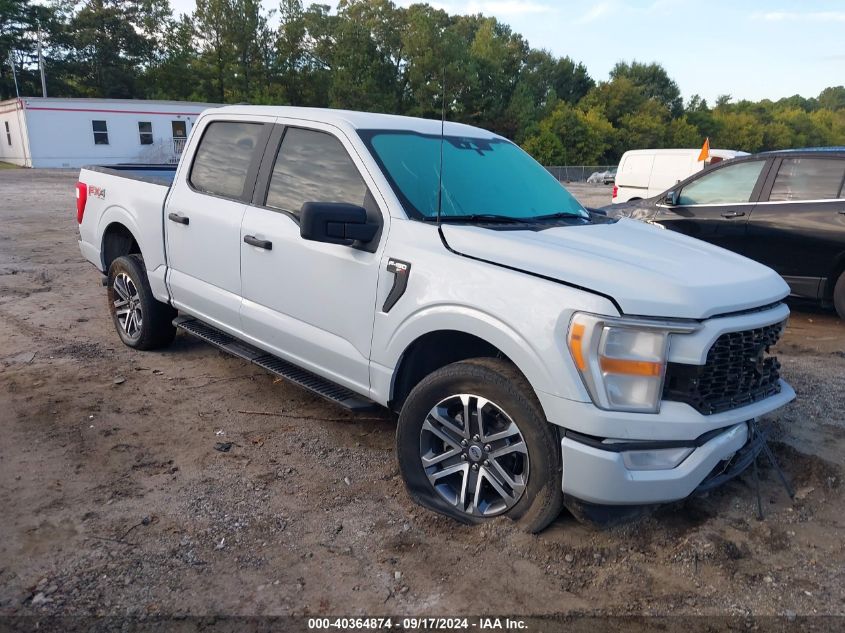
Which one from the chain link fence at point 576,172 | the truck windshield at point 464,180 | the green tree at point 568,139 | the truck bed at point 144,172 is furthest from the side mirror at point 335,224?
the green tree at point 568,139

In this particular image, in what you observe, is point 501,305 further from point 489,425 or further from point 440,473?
point 440,473

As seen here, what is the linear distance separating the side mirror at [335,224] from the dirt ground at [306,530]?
1321 mm

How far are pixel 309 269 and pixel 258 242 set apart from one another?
47 centimetres

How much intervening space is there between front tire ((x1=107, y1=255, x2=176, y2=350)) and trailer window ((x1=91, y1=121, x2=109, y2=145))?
104 ft

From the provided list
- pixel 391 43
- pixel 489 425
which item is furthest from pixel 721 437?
pixel 391 43

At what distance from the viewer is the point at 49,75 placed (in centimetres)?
5028

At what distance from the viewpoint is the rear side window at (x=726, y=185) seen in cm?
751

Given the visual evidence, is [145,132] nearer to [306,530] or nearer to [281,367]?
[281,367]

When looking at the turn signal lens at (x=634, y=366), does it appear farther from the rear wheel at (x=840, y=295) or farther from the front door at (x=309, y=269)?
the rear wheel at (x=840, y=295)

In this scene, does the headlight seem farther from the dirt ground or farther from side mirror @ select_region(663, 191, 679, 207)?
side mirror @ select_region(663, 191, 679, 207)

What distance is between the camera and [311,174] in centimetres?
400

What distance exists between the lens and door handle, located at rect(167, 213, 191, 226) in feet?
15.5

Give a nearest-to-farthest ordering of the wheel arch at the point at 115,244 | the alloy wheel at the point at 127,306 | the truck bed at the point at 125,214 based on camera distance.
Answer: the truck bed at the point at 125,214 < the alloy wheel at the point at 127,306 < the wheel arch at the point at 115,244

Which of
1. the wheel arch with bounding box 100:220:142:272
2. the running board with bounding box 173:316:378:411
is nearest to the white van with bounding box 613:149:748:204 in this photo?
the wheel arch with bounding box 100:220:142:272
